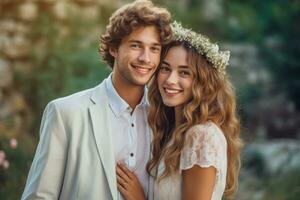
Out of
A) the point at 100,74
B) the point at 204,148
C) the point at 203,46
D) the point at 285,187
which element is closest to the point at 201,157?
the point at 204,148

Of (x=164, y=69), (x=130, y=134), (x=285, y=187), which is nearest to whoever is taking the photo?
(x=130, y=134)

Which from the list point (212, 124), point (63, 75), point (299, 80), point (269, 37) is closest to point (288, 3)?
point (269, 37)

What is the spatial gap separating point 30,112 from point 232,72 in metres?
3.42

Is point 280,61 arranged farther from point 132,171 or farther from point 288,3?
point 132,171

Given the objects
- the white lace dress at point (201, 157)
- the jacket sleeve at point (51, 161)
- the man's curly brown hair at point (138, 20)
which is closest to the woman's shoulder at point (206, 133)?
the white lace dress at point (201, 157)

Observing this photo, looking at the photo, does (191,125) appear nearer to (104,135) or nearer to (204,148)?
(204,148)

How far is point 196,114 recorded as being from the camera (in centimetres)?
448

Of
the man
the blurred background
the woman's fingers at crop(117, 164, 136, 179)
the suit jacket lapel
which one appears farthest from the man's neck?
the blurred background

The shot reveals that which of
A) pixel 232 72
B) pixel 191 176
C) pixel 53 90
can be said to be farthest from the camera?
pixel 232 72

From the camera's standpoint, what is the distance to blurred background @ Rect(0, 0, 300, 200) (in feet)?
27.7

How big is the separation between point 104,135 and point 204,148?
0.55 m

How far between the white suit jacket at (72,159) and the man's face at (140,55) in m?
0.33

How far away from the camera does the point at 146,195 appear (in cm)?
449

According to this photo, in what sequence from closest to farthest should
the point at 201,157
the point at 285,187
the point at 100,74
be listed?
the point at 201,157 < the point at 285,187 < the point at 100,74
